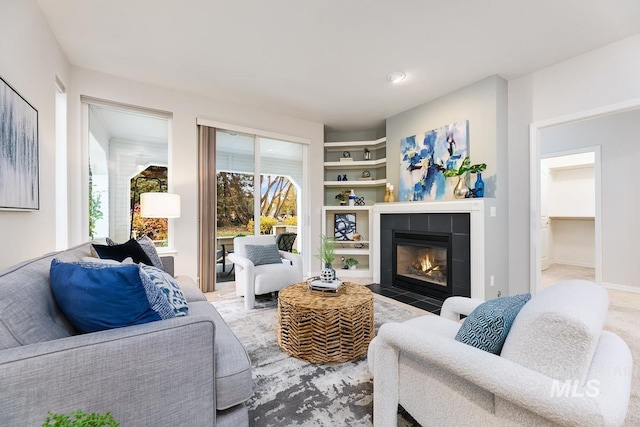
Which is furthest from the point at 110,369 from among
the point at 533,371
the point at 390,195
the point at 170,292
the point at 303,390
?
the point at 390,195

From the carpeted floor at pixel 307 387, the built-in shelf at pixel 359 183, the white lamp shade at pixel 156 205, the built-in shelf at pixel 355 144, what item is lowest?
the carpeted floor at pixel 307 387

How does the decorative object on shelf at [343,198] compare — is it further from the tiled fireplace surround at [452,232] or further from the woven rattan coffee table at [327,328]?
the woven rattan coffee table at [327,328]

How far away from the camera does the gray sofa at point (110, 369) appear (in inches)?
30.2

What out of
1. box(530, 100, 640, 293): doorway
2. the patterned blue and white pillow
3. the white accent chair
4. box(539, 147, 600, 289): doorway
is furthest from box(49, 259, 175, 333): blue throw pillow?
box(539, 147, 600, 289): doorway

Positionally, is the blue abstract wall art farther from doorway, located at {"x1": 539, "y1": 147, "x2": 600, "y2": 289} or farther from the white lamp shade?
doorway, located at {"x1": 539, "y1": 147, "x2": 600, "y2": 289}

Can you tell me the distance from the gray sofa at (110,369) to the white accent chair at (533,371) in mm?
706

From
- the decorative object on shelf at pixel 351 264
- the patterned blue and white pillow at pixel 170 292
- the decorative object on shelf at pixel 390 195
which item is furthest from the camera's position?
the decorative object on shelf at pixel 351 264

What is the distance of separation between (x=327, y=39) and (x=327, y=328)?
2.47m

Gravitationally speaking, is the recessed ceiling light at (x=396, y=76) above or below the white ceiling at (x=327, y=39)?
below

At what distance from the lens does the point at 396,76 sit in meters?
3.12

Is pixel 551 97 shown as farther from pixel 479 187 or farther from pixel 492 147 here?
pixel 479 187

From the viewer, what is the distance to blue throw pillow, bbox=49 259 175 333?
976mm

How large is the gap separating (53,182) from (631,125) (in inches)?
267

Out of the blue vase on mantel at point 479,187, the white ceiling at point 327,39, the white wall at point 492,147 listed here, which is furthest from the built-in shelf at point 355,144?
the blue vase on mantel at point 479,187
